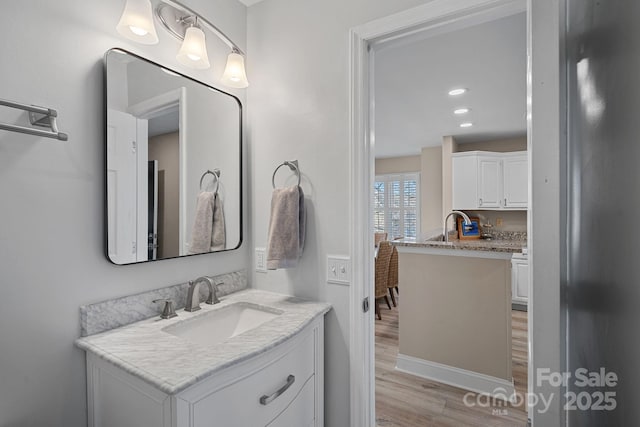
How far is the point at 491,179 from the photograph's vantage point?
483 cm

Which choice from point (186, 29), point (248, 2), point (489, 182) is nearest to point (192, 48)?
point (186, 29)

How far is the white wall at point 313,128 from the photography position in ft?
4.73

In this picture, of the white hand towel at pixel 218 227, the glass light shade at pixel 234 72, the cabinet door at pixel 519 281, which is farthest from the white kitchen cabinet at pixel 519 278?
the glass light shade at pixel 234 72

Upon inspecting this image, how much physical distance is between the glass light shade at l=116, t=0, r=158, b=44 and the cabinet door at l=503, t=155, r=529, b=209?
198 inches

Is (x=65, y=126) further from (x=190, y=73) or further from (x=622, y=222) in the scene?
(x=622, y=222)

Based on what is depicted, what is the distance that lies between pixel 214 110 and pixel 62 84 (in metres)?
Result: 0.62

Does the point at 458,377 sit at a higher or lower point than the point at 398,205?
lower

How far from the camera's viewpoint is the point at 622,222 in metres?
0.23

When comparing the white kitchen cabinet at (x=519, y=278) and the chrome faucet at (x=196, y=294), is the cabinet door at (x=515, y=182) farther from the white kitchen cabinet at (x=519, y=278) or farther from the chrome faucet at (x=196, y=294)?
the chrome faucet at (x=196, y=294)

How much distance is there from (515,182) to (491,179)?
334mm

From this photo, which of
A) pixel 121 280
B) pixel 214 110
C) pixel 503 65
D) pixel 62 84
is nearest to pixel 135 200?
pixel 121 280

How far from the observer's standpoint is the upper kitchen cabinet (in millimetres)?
4750

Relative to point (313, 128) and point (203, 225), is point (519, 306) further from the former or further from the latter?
point (203, 225)

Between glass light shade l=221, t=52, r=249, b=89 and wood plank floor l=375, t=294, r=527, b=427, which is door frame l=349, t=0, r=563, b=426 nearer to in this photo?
glass light shade l=221, t=52, r=249, b=89
